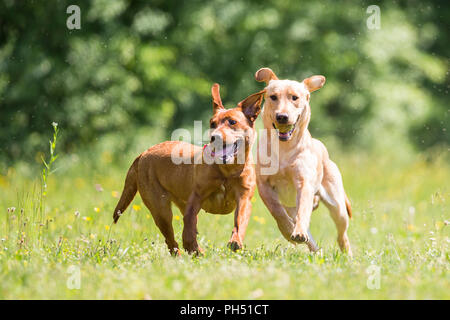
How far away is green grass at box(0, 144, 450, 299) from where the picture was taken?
4.11m

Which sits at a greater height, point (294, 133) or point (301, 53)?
point (301, 53)

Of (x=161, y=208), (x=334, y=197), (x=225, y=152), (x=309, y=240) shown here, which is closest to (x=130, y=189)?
(x=161, y=208)

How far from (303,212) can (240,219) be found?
524 millimetres

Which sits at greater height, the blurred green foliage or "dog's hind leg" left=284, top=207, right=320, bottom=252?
the blurred green foliage

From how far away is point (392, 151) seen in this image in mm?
18547

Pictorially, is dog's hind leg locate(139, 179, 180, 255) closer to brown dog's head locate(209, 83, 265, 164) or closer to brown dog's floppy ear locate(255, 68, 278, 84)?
brown dog's head locate(209, 83, 265, 164)

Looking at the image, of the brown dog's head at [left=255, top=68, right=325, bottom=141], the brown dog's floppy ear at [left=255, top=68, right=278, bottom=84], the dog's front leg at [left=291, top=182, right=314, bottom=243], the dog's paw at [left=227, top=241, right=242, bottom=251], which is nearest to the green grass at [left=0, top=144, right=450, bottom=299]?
the dog's paw at [left=227, top=241, right=242, bottom=251]

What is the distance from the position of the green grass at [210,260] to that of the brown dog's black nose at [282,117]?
1085mm

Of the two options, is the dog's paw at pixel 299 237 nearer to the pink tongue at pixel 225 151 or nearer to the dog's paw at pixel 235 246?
the dog's paw at pixel 235 246

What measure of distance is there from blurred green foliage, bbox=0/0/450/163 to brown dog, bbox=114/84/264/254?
20.1ft

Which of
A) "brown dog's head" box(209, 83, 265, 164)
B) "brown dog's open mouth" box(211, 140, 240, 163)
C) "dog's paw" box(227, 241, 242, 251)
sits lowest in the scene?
"dog's paw" box(227, 241, 242, 251)
